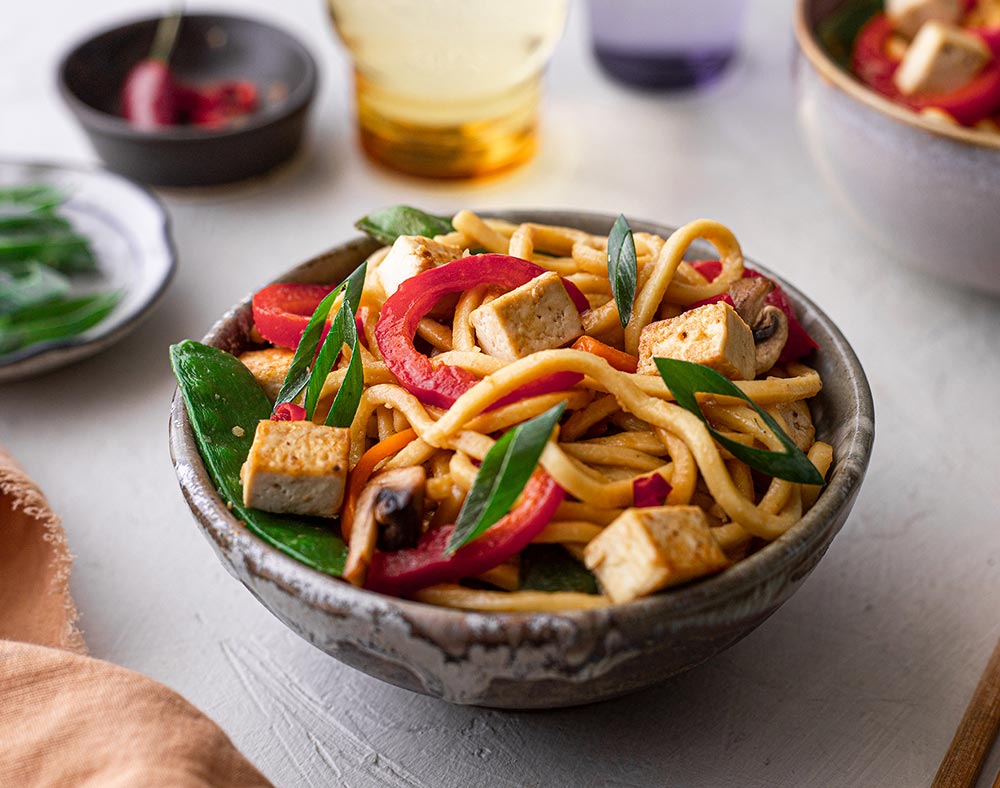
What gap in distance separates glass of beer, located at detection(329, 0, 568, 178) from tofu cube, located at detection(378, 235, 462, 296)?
140 cm

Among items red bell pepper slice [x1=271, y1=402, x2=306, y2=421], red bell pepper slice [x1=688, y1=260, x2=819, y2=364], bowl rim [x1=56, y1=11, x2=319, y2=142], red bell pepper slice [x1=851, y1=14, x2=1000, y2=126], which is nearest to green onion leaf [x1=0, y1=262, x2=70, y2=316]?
bowl rim [x1=56, y1=11, x2=319, y2=142]

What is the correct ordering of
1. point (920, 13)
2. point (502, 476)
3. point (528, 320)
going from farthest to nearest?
point (920, 13), point (528, 320), point (502, 476)

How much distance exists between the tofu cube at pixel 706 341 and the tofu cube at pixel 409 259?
374 mm

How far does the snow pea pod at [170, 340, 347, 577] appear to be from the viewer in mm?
1628

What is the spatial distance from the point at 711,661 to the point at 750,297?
2.11 feet

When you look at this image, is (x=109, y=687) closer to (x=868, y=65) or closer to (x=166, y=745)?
(x=166, y=745)

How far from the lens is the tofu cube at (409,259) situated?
1861 millimetres

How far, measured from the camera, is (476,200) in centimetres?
329

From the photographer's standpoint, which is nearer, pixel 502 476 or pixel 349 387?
pixel 502 476

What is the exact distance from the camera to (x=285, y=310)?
2055mm

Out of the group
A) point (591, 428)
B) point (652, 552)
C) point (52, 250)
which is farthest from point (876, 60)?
point (52, 250)

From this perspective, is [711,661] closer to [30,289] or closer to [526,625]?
[526,625]

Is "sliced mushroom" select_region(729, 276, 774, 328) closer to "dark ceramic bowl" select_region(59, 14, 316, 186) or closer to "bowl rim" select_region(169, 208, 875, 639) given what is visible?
"bowl rim" select_region(169, 208, 875, 639)

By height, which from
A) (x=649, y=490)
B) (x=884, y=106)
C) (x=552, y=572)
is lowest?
(x=552, y=572)
